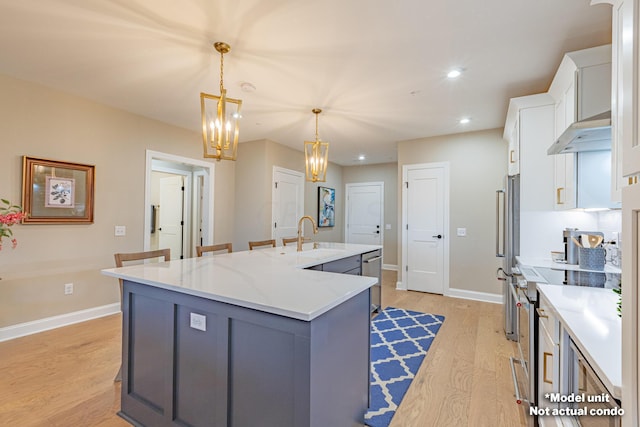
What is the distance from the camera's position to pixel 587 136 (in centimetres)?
174

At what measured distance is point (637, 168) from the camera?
2.29 feet

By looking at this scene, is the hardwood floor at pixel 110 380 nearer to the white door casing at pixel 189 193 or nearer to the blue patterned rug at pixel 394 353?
the blue patterned rug at pixel 394 353

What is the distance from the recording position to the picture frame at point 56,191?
2.98 m

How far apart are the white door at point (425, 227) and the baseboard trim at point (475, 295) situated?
6.1 inches

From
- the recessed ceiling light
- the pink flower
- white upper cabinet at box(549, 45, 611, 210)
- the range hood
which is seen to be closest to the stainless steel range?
white upper cabinet at box(549, 45, 611, 210)

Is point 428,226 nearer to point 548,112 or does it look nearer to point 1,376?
point 548,112

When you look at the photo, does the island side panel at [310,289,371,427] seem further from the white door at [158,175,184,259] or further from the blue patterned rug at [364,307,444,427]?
the white door at [158,175,184,259]

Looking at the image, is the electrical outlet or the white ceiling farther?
the white ceiling

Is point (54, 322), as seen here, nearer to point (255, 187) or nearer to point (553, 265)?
point (255, 187)

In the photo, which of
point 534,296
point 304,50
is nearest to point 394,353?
point 534,296

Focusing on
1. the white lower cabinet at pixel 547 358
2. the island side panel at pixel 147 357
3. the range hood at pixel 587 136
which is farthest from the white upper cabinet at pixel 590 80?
the island side panel at pixel 147 357

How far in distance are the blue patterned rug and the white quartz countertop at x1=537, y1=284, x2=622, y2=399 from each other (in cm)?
122

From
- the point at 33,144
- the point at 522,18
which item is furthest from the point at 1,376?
the point at 522,18

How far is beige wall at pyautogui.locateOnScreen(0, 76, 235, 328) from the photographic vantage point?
114 inches
